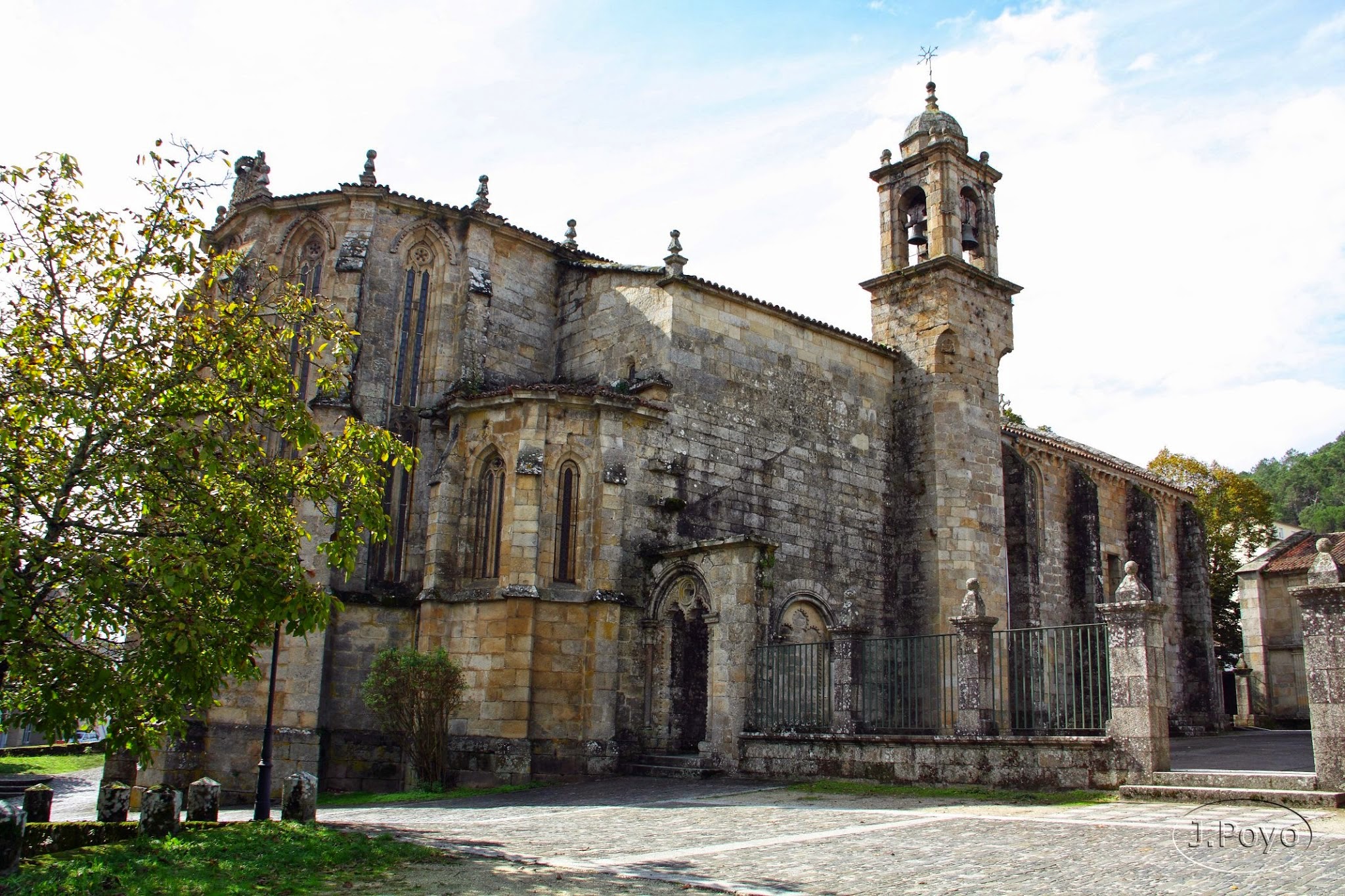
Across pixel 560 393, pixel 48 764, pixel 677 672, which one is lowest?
pixel 48 764

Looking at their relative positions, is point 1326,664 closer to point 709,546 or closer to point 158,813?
point 709,546

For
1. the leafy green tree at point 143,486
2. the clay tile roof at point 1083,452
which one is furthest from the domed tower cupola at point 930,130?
the leafy green tree at point 143,486

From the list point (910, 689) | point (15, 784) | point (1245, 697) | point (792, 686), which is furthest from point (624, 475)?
point (1245, 697)

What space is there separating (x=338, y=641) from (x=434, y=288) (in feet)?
24.6

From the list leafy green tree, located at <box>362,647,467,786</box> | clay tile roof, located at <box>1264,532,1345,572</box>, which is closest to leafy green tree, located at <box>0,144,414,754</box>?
leafy green tree, located at <box>362,647,467,786</box>

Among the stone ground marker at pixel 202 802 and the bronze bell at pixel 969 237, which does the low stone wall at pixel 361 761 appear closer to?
the stone ground marker at pixel 202 802

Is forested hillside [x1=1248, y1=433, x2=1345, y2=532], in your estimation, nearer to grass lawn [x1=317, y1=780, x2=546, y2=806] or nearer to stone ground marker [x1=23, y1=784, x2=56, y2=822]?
grass lawn [x1=317, y1=780, x2=546, y2=806]

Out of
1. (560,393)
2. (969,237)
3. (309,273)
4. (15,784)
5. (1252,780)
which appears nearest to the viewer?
(1252,780)

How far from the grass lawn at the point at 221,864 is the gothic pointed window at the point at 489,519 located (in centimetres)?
913

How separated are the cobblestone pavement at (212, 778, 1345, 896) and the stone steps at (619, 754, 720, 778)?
280 cm

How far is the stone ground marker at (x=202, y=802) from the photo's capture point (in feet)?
33.8

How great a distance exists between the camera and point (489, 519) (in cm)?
1955

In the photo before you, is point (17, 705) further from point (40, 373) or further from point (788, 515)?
point (788, 515)

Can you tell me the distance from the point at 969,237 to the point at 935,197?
1436 mm
